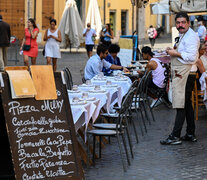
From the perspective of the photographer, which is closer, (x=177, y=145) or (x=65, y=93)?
(x=65, y=93)

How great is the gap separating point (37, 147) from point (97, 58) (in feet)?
19.1

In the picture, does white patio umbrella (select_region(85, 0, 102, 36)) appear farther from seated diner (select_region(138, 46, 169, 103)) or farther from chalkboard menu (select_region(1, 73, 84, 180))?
chalkboard menu (select_region(1, 73, 84, 180))

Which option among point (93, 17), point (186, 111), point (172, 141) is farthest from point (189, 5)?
point (93, 17)

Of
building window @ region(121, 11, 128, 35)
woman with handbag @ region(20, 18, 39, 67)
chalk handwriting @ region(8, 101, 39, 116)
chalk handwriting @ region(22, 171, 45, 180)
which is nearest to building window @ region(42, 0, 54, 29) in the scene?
building window @ region(121, 11, 128, 35)

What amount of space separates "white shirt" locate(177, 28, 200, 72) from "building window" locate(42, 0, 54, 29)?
28259mm

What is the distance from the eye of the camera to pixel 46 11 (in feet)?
120

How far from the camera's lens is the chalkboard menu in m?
5.55

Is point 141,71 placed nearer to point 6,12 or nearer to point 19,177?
point 19,177

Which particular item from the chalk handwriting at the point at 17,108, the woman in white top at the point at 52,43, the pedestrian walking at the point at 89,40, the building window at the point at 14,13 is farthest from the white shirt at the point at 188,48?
the building window at the point at 14,13

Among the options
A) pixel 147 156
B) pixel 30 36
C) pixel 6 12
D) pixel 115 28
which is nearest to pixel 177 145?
pixel 147 156

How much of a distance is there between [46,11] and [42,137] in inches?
→ 1235

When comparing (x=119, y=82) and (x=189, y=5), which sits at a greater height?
(x=189, y=5)

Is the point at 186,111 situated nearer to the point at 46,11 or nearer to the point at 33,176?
the point at 33,176

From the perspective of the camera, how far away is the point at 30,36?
16328mm
